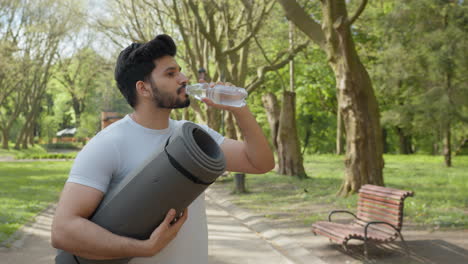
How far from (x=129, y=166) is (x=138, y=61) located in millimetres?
434

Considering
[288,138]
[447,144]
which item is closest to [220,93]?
[288,138]

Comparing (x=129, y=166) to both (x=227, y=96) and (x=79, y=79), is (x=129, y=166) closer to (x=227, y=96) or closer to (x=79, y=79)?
(x=227, y=96)

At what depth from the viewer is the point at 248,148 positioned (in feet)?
8.25

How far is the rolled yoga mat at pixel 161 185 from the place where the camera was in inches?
67.1

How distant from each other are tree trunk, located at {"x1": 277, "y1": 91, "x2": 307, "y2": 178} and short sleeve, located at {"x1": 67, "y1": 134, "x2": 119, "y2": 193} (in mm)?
17770

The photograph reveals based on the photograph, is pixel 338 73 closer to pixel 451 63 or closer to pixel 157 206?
pixel 157 206

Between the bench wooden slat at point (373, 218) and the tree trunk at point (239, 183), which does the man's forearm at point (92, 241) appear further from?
the tree trunk at point (239, 183)

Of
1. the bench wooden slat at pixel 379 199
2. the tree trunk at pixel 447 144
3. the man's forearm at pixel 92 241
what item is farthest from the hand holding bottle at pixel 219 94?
the tree trunk at pixel 447 144

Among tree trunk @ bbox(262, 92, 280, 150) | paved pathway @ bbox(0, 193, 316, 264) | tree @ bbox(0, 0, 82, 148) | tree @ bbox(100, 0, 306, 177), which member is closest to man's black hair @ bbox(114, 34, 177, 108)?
paved pathway @ bbox(0, 193, 316, 264)

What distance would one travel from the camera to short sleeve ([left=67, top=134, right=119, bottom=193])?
1867 mm

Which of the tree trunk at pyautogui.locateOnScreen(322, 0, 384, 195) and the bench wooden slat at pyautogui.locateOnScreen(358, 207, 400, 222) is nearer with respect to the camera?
the bench wooden slat at pyautogui.locateOnScreen(358, 207, 400, 222)

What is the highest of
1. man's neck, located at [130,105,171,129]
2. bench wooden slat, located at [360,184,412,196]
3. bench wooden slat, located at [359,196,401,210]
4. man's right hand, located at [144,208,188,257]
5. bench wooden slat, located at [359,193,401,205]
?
man's neck, located at [130,105,171,129]

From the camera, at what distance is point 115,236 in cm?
179

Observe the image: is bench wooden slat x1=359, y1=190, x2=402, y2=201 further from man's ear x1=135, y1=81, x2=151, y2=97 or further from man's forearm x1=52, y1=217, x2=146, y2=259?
man's forearm x1=52, y1=217, x2=146, y2=259
